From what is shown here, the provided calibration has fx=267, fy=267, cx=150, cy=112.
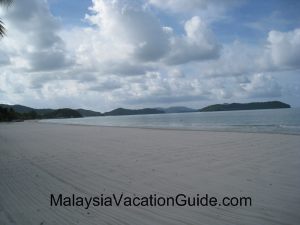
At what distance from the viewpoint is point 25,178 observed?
8.06m

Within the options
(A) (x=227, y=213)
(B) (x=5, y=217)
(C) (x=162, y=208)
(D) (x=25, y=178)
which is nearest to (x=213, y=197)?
(A) (x=227, y=213)

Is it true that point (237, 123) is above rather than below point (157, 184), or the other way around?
above

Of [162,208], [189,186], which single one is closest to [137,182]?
[189,186]

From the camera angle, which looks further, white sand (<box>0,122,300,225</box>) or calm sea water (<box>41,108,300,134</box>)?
calm sea water (<box>41,108,300,134</box>)

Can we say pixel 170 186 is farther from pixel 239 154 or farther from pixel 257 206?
pixel 239 154

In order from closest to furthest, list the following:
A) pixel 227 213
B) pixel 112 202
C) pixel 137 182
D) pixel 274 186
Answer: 1. pixel 227 213
2. pixel 112 202
3. pixel 274 186
4. pixel 137 182

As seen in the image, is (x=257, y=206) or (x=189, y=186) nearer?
(x=257, y=206)

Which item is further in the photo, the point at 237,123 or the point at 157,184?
the point at 237,123

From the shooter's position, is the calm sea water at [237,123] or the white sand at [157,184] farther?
the calm sea water at [237,123]

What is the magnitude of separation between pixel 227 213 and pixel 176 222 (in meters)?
1.01

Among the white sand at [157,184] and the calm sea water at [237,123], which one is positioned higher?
the calm sea water at [237,123]

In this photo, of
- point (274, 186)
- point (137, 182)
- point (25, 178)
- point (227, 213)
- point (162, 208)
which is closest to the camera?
point (227, 213)

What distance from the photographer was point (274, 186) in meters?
6.39

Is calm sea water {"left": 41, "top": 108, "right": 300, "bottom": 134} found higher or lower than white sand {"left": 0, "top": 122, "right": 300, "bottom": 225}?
higher
